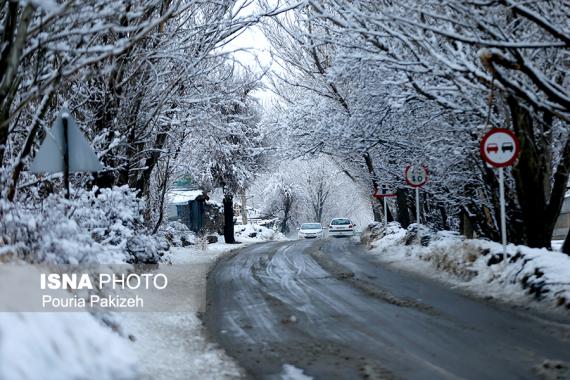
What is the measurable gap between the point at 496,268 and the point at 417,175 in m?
7.28

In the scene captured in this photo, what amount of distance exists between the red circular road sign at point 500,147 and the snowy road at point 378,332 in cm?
255

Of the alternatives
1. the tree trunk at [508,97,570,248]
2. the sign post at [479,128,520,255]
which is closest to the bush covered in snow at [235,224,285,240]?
Result: the tree trunk at [508,97,570,248]

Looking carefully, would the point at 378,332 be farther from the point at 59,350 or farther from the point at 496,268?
the point at 496,268

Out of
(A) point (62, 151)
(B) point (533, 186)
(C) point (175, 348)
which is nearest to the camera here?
(C) point (175, 348)

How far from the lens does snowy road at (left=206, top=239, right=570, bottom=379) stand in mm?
6277

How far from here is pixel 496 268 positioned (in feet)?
38.9

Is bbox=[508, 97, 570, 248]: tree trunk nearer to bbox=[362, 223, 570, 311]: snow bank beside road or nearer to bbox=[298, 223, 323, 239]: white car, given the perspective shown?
bbox=[362, 223, 570, 311]: snow bank beside road

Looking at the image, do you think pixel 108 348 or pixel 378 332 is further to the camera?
pixel 378 332

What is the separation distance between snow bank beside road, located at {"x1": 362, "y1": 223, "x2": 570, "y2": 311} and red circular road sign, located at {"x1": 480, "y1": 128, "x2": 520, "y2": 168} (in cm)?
159

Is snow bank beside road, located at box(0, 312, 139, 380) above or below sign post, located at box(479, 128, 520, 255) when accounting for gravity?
below

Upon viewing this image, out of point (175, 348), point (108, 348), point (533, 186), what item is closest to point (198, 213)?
point (533, 186)

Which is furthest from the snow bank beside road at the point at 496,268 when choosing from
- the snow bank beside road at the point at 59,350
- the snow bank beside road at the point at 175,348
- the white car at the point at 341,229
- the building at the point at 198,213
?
the white car at the point at 341,229

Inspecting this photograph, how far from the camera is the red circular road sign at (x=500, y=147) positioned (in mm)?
11742

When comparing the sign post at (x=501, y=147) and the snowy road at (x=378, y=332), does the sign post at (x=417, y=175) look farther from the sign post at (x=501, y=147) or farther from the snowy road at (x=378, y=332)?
the sign post at (x=501, y=147)
